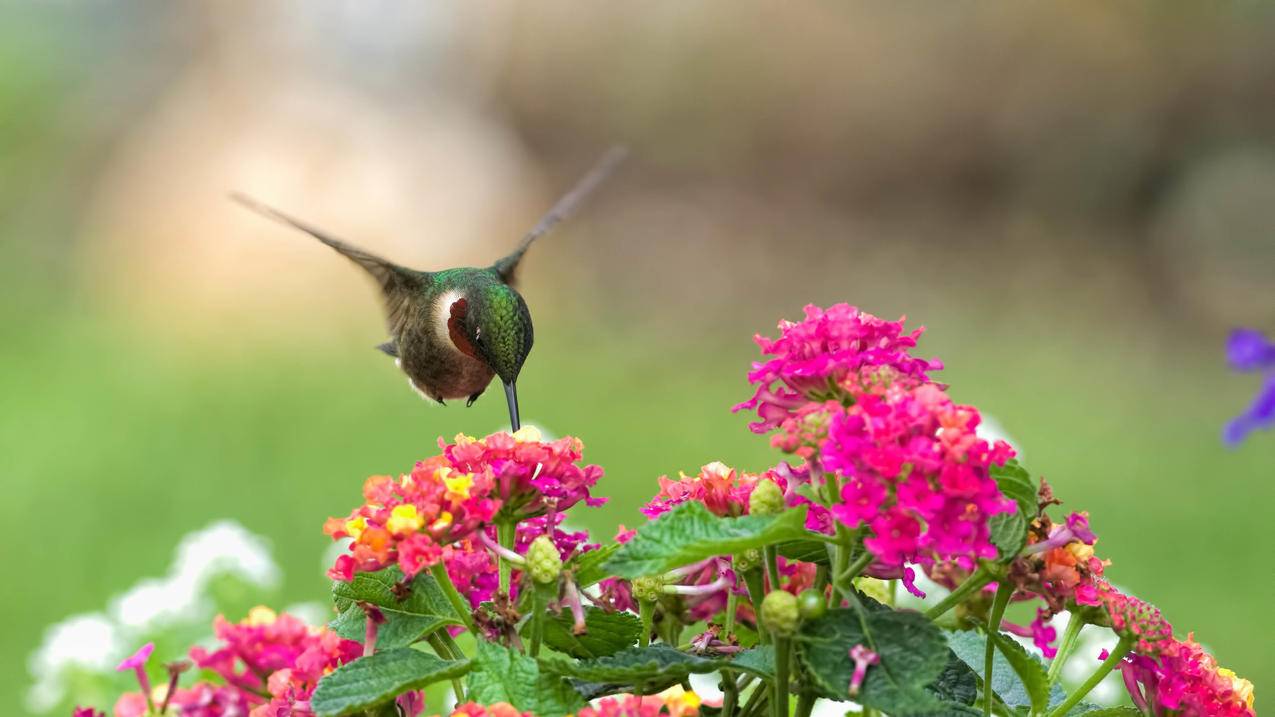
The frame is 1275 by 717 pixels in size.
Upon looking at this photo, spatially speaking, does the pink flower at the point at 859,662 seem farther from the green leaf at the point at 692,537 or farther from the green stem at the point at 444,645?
the green stem at the point at 444,645

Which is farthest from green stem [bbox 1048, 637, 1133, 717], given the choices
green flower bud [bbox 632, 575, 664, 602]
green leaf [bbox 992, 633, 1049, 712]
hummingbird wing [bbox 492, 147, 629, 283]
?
hummingbird wing [bbox 492, 147, 629, 283]

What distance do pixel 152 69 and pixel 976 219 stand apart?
10.5 feet

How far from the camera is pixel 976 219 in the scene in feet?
16.9

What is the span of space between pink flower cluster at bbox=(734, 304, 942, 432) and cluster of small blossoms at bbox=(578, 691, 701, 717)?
0.18m

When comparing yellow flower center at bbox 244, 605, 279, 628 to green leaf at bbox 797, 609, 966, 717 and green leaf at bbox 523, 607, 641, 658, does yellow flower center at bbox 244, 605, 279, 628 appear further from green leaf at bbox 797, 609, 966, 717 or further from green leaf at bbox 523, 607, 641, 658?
green leaf at bbox 797, 609, 966, 717

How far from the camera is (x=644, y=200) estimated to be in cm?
532

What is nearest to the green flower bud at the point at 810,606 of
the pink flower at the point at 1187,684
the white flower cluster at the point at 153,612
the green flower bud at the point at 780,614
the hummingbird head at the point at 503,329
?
the green flower bud at the point at 780,614

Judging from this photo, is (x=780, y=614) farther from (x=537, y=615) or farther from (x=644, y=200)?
(x=644, y=200)

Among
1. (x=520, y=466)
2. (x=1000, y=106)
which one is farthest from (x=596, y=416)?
(x=520, y=466)

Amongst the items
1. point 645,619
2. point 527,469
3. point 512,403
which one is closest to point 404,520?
point 527,469

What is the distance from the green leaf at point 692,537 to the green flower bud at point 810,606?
0.03 metres

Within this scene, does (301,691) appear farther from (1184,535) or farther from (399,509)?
(1184,535)

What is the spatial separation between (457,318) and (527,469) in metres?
0.65

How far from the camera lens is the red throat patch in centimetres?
155
